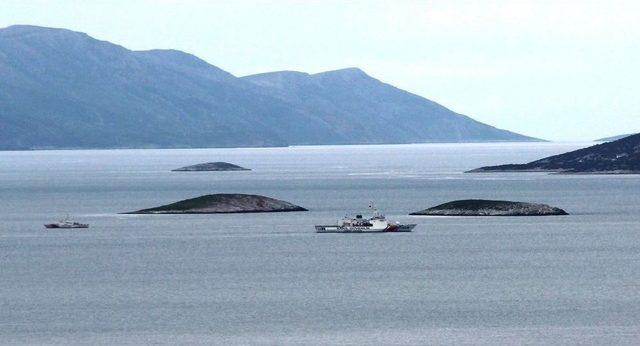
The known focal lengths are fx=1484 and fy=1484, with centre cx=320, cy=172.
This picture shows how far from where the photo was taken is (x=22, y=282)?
333 feet

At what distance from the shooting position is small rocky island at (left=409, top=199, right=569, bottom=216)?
598 ft

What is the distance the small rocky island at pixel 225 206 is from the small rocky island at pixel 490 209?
63.3 feet

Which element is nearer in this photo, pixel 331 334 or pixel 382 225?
pixel 331 334

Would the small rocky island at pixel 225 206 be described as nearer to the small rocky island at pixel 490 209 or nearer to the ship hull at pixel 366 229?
the small rocky island at pixel 490 209

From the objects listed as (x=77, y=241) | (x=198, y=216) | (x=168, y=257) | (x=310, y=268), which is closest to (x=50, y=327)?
(x=310, y=268)

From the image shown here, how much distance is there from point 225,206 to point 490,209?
34735 millimetres

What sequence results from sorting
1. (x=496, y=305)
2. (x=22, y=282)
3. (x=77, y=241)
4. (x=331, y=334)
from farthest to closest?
(x=77, y=241) < (x=22, y=282) < (x=496, y=305) < (x=331, y=334)

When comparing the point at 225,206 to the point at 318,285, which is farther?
the point at 225,206

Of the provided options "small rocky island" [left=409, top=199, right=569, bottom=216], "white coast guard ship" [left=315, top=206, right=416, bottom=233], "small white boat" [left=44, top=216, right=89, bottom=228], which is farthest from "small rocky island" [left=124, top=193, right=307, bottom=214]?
"white coast guard ship" [left=315, top=206, right=416, bottom=233]

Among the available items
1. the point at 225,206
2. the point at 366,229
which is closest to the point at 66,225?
the point at 366,229

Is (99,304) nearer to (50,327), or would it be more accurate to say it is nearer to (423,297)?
(50,327)

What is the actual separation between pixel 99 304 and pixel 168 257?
35.3m

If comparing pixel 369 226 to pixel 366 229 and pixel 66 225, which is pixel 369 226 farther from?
pixel 66 225

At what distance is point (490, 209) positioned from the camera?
18250 cm
